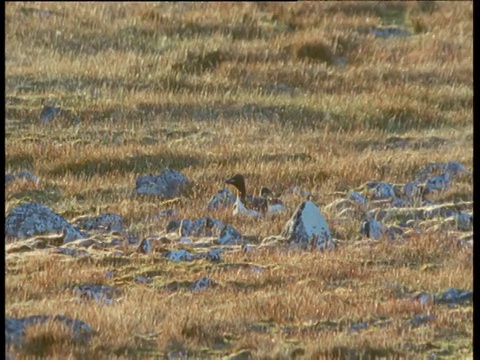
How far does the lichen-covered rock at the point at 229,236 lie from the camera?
39.9 feet

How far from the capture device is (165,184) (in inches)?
564

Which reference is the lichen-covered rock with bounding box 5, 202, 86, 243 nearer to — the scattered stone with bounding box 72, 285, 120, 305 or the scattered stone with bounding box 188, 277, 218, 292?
the scattered stone with bounding box 72, 285, 120, 305

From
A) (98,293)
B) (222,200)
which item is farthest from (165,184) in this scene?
(98,293)

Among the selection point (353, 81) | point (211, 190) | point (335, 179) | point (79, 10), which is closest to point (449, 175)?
point (335, 179)

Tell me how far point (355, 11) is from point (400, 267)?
14.7 metres

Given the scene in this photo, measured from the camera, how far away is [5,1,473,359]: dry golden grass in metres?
9.56

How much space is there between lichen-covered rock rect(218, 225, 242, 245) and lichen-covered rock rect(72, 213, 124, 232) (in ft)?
3.24

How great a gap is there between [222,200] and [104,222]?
1.27 meters

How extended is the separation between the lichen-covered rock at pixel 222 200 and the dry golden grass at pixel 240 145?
188 mm

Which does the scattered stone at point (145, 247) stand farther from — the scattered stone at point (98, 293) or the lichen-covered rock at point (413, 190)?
the lichen-covered rock at point (413, 190)

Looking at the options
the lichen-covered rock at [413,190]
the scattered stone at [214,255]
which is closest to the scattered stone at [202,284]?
the scattered stone at [214,255]

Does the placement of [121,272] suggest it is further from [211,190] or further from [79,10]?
[79,10]

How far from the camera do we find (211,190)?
47.9 ft

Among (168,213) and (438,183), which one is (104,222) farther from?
(438,183)
